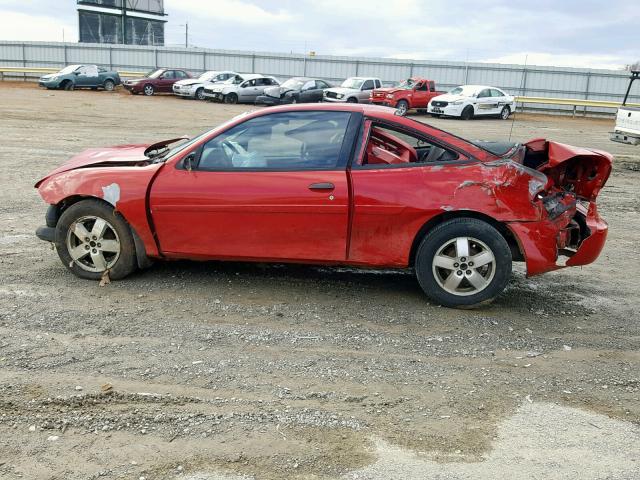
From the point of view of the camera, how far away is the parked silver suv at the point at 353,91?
30.7 meters

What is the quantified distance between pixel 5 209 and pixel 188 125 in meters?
12.4

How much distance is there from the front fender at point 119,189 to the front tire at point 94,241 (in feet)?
0.37

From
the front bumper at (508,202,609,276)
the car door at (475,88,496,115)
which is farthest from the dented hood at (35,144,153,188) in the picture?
the car door at (475,88,496,115)

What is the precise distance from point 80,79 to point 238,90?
368 inches

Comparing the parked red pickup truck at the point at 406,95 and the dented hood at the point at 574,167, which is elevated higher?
the parked red pickup truck at the point at 406,95

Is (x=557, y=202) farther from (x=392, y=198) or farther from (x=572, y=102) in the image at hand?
(x=572, y=102)

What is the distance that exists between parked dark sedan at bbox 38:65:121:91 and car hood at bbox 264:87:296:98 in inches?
384

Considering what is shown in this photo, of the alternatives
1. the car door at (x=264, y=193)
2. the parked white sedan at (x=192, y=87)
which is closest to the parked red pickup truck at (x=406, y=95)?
the parked white sedan at (x=192, y=87)

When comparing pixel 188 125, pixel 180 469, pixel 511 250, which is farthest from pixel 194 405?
pixel 188 125

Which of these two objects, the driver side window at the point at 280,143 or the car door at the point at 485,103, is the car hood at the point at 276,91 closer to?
the car door at the point at 485,103

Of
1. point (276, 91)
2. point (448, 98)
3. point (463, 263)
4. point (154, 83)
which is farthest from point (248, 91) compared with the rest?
point (463, 263)

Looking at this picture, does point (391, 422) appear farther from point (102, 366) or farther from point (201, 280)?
point (201, 280)

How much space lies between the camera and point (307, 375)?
13.6 ft

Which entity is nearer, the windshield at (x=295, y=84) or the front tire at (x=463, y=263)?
the front tire at (x=463, y=263)
